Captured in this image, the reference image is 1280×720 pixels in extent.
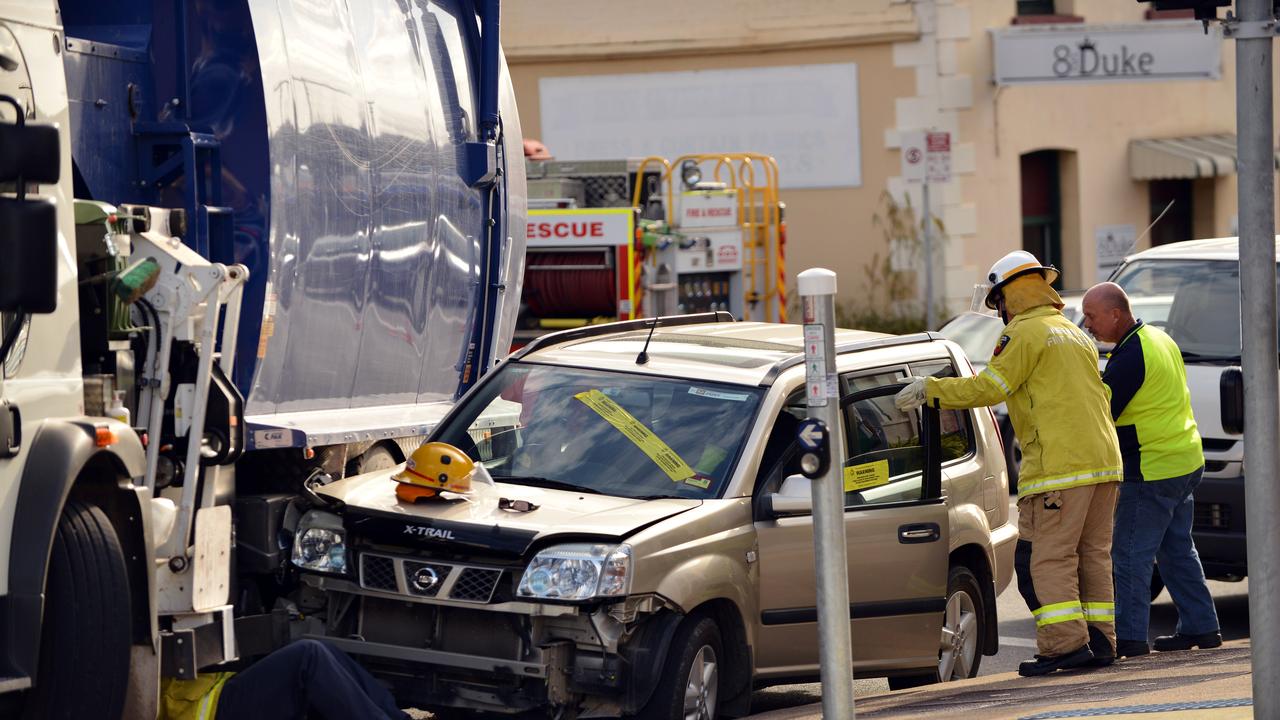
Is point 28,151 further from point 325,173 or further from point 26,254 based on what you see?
point 325,173

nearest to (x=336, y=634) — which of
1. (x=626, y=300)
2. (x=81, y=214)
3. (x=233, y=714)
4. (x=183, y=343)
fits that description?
(x=233, y=714)

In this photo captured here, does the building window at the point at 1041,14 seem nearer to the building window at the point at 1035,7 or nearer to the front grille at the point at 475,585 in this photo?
the building window at the point at 1035,7

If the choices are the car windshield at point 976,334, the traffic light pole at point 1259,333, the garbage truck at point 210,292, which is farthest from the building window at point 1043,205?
the traffic light pole at point 1259,333

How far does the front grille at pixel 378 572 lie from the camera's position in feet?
21.2

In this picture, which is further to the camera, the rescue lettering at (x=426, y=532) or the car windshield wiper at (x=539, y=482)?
the car windshield wiper at (x=539, y=482)

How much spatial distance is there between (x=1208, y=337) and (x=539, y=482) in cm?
491

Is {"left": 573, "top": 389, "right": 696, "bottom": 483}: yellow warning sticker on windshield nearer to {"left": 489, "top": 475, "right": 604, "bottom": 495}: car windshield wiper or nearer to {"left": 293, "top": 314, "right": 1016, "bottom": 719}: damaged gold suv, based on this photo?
{"left": 293, "top": 314, "right": 1016, "bottom": 719}: damaged gold suv

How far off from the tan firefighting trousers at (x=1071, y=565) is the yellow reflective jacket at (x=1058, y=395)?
0.10m

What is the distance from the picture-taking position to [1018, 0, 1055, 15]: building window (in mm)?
23406

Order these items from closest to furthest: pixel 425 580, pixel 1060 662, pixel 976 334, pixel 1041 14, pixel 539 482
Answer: pixel 425 580 < pixel 539 482 < pixel 1060 662 < pixel 976 334 < pixel 1041 14

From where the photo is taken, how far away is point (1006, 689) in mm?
7016

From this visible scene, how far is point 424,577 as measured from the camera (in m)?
6.38

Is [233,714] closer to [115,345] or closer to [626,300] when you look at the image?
[115,345]

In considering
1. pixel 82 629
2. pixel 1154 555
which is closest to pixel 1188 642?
pixel 1154 555
